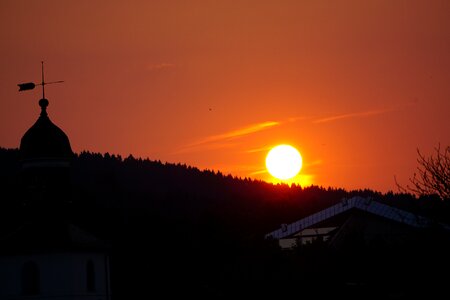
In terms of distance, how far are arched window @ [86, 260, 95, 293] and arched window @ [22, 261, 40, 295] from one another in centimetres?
250

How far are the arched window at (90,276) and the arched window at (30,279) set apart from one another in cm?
250

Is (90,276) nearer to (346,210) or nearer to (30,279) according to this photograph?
(30,279)

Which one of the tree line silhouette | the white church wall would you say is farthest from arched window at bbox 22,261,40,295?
the tree line silhouette

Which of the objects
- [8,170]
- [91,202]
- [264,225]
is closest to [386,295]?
[91,202]

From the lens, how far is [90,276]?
57625mm

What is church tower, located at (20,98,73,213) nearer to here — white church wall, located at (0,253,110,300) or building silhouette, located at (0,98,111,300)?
building silhouette, located at (0,98,111,300)

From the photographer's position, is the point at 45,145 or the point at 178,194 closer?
the point at 45,145

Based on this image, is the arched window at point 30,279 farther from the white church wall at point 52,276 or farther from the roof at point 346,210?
the roof at point 346,210

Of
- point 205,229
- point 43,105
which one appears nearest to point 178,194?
point 205,229

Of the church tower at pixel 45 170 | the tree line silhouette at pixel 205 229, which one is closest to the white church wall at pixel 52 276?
the church tower at pixel 45 170

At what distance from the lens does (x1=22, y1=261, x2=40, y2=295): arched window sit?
55.8 meters

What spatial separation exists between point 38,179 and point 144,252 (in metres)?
21.8

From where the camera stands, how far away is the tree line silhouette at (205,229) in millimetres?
46250

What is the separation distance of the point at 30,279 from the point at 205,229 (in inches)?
1356
